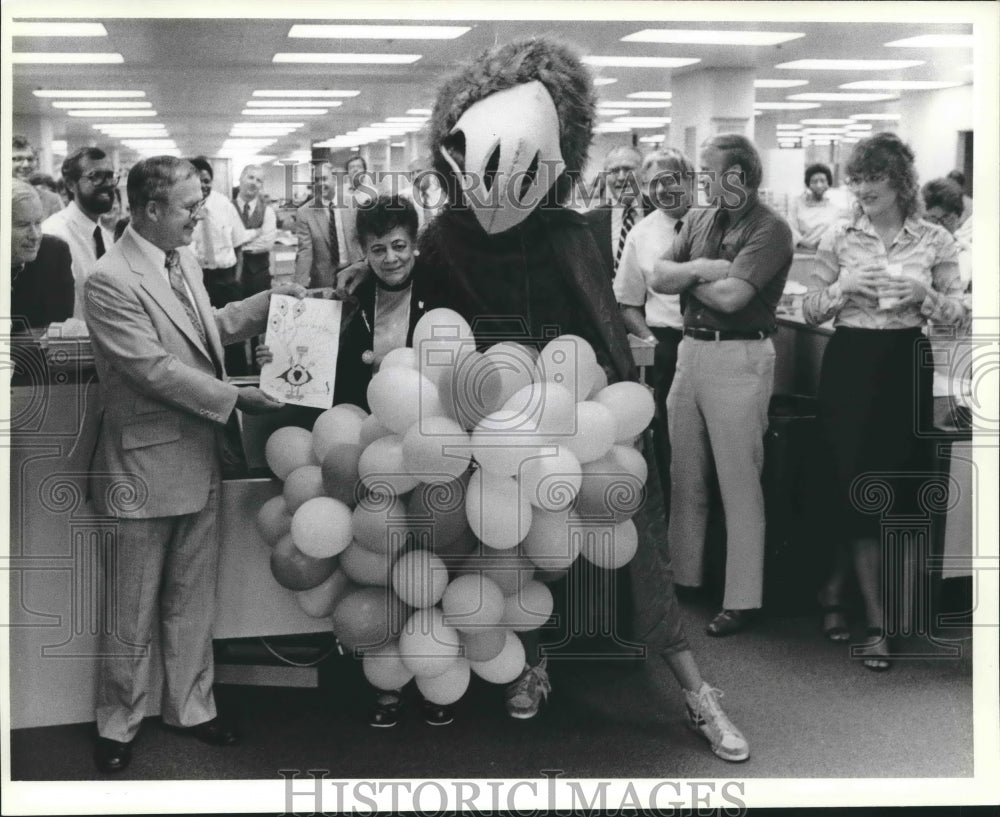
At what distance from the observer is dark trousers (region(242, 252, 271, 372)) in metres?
2.82

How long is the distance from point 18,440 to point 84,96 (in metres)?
0.73

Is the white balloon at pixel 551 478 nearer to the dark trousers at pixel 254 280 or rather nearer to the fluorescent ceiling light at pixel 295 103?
the dark trousers at pixel 254 280

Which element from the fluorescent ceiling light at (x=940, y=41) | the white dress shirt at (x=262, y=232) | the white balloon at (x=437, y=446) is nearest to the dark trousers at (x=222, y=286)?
the white dress shirt at (x=262, y=232)

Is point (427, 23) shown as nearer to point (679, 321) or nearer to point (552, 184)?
point (552, 184)

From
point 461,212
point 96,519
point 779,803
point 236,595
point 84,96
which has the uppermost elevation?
point 84,96

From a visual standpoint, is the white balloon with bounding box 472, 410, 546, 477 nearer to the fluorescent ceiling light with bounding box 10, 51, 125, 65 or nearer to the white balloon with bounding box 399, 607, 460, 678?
the white balloon with bounding box 399, 607, 460, 678

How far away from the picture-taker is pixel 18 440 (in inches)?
110

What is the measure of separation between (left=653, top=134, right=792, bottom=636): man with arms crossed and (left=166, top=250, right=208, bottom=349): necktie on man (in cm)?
107

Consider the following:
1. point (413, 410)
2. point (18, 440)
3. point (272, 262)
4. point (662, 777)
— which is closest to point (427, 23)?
point (272, 262)

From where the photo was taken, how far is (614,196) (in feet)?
9.45

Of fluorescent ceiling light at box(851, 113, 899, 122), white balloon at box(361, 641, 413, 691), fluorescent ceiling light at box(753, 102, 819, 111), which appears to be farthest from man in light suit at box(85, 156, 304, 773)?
fluorescent ceiling light at box(851, 113, 899, 122)

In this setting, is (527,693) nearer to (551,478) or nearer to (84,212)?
(551,478)

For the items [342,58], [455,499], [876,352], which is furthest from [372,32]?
[876,352]

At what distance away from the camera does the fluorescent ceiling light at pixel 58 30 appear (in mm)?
2676
